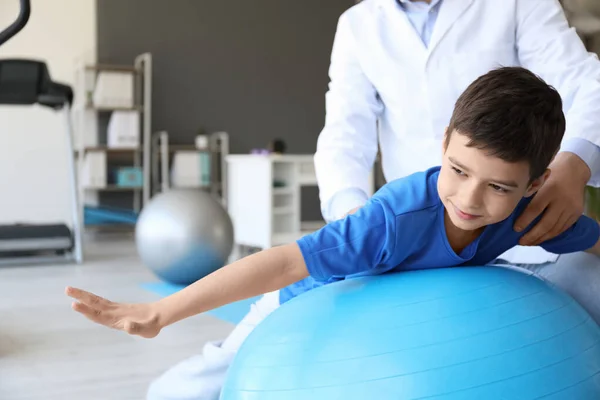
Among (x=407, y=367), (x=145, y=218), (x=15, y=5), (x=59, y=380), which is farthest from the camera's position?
(x=15, y=5)

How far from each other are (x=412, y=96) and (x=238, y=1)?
575cm

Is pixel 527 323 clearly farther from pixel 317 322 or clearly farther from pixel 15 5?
pixel 15 5

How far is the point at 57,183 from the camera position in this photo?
639 centimetres

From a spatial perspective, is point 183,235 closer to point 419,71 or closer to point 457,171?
point 419,71

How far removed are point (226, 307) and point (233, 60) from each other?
4.37 meters

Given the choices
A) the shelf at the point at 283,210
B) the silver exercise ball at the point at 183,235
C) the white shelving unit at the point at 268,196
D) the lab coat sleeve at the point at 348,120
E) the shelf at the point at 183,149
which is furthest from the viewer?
the shelf at the point at 183,149

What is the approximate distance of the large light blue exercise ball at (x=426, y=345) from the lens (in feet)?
3.21

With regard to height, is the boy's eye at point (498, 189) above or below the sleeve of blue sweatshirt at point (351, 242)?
above

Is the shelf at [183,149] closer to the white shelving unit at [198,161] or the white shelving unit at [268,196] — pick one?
the white shelving unit at [198,161]

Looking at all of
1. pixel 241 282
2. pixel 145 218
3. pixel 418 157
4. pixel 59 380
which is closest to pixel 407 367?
pixel 241 282

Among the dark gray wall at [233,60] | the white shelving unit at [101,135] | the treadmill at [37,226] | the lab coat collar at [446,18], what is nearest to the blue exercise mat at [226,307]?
the treadmill at [37,226]

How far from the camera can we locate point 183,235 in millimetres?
3350

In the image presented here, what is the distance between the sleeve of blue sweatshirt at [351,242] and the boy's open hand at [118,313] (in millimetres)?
245

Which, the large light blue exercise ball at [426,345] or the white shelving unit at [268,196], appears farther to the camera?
the white shelving unit at [268,196]
